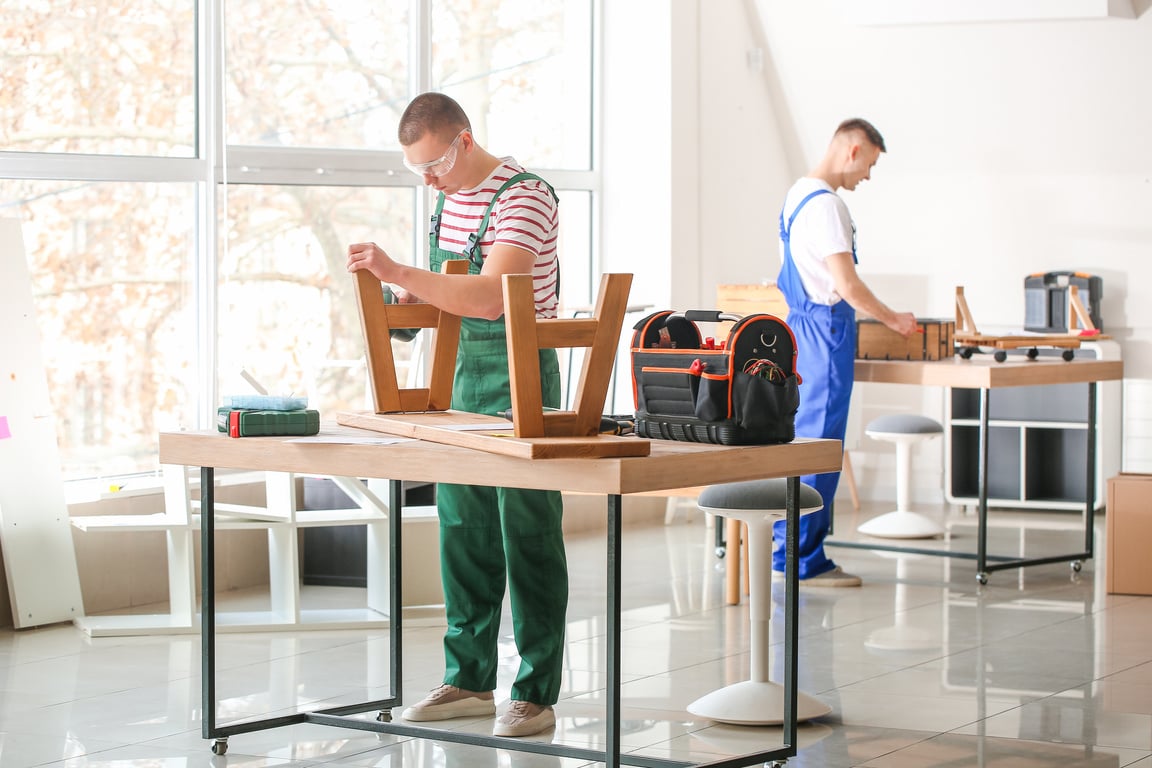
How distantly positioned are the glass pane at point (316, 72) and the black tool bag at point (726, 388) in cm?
345

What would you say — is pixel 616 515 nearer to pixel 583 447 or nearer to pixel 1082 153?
pixel 583 447

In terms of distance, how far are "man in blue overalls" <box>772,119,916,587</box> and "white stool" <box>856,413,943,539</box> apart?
1335mm

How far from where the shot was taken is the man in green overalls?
3.76m

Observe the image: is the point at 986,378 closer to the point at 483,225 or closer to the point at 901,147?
the point at 483,225

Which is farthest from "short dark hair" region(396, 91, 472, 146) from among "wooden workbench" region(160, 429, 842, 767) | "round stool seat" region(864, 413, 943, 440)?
"round stool seat" region(864, 413, 943, 440)

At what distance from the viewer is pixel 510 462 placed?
122 inches

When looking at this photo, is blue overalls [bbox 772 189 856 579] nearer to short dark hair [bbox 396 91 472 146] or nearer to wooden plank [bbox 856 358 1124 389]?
wooden plank [bbox 856 358 1124 389]

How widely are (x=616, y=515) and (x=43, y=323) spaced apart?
136 inches

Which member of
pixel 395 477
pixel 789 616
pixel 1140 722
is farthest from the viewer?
pixel 1140 722

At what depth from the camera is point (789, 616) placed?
3.56 m

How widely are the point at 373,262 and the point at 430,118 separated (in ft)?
1.47

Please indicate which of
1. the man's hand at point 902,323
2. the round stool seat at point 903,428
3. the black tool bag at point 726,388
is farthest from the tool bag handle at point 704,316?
the round stool seat at point 903,428

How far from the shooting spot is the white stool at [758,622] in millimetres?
4066

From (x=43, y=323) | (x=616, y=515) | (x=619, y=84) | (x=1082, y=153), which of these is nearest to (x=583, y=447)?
(x=616, y=515)
